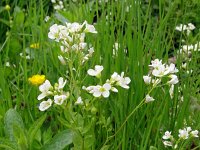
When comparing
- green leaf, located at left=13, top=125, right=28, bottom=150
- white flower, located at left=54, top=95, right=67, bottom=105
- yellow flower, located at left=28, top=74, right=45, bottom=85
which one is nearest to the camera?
white flower, located at left=54, top=95, right=67, bottom=105

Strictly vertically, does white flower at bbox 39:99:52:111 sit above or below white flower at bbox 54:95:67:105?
below

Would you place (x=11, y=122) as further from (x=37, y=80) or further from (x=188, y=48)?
(x=188, y=48)

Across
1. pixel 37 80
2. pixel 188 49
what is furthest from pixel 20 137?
pixel 188 49

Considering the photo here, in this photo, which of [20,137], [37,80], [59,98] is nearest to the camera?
[59,98]

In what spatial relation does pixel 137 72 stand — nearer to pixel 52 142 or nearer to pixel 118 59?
pixel 118 59

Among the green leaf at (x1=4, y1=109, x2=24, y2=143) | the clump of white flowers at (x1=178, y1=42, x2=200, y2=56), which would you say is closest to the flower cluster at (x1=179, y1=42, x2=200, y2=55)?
the clump of white flowers at (x1=178, y1=42, x2=200, y2=56)

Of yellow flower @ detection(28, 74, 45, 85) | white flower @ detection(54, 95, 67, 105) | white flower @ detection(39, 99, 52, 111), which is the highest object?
white flower @ detection(54, 95, 67, 105)

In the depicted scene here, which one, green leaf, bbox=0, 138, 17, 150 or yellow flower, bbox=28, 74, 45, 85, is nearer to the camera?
green leaf, bbox=0, 138, 17, 150

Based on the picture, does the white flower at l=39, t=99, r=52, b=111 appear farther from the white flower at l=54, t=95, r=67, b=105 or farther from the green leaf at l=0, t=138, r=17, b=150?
the green leaf at l=0, t=138, r=17, b=150

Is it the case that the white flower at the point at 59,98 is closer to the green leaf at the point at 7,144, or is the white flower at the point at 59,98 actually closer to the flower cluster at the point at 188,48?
the green leaf at the point at 7,144
